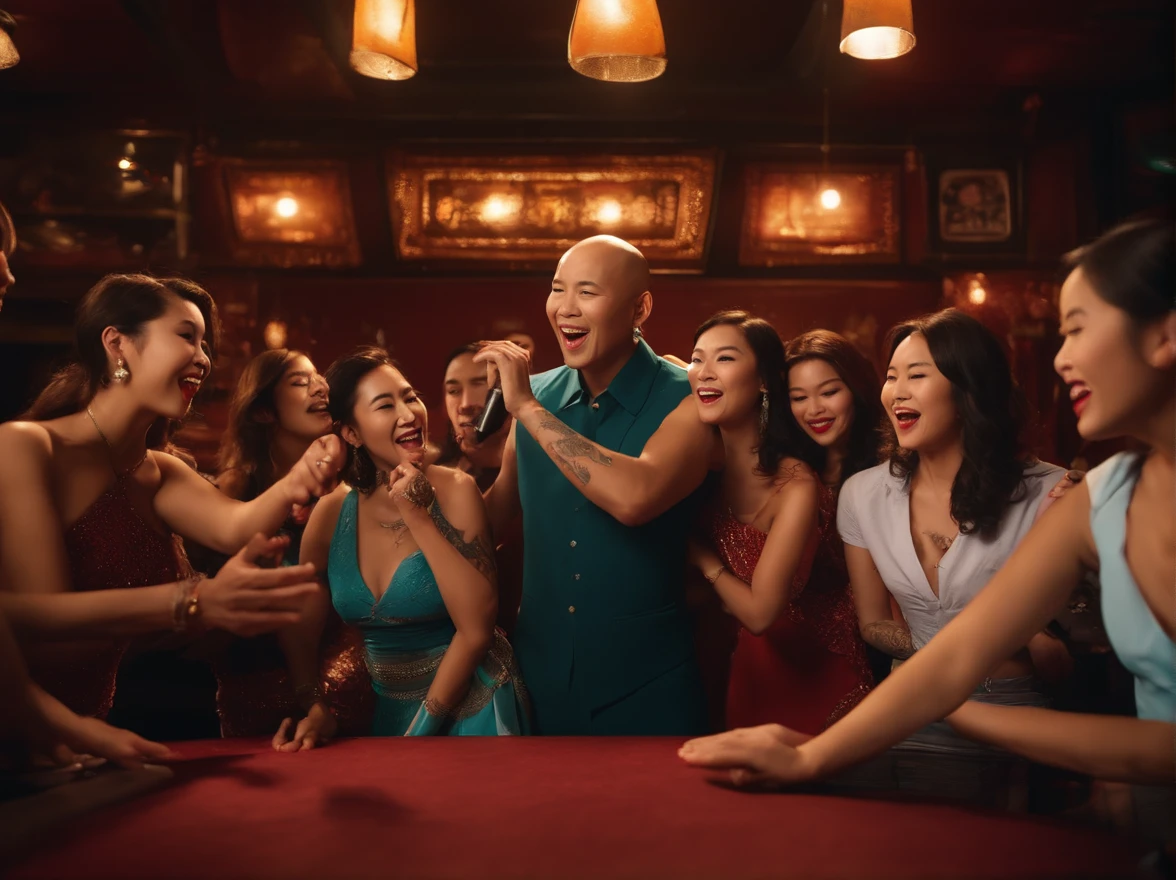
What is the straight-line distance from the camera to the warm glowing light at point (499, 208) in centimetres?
448

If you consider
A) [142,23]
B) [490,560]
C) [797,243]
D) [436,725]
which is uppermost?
[142,23]

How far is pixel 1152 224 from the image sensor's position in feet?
4.19

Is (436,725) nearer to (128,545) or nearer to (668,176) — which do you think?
(128,545)

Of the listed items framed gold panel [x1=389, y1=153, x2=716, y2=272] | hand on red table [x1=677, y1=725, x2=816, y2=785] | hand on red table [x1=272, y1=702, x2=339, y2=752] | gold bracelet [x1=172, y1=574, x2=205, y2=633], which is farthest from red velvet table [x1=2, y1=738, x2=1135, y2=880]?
framed gold panel [x1=389, y1=153, x2=716, y2=272]

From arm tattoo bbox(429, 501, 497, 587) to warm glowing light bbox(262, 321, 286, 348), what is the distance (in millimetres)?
2818

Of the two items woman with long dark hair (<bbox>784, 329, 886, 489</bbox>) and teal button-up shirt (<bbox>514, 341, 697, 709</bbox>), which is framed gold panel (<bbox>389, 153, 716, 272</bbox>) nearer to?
woman with long dark hair (<bbox>784, 329, 886, 489</bbox>)

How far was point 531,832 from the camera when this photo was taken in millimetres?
1167

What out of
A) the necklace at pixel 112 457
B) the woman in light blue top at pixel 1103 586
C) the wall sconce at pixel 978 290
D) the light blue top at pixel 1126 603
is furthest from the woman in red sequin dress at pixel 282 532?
the wall sconce at pixel 978 290

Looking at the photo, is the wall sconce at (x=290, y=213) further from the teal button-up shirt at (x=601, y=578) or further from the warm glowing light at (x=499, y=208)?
the teal button-up shirt at (x=601, y=578)

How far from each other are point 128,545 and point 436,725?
0.77 m

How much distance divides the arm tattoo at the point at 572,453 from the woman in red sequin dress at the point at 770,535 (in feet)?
1.06

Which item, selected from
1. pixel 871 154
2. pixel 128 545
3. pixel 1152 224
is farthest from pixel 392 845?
pixel 871 154

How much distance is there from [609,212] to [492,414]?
2.72 meters

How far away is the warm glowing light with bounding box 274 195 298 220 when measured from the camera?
14.5ft
